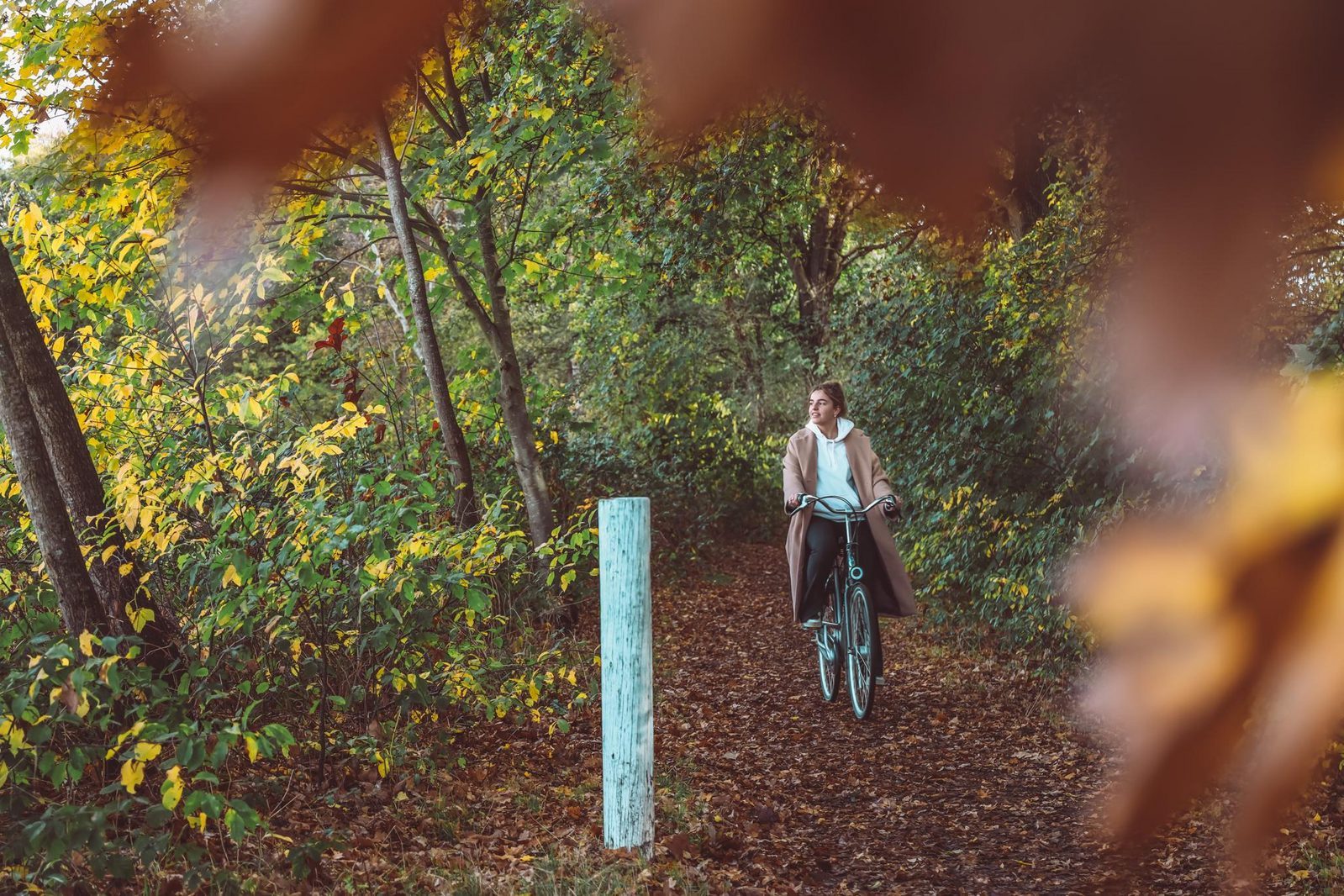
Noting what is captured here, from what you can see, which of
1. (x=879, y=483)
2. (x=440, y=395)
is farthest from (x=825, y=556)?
(x=440, y=395)

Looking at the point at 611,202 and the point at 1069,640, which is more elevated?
the point at 611,202

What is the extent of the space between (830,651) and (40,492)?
351 centimetres

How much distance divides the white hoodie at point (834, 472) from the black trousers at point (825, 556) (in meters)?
0.08

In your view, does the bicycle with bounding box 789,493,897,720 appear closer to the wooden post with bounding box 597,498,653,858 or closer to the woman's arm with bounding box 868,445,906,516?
the woman's arm with bounding box 868,445,906,516

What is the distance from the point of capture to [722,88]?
0.37m

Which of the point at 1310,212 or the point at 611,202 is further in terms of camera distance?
the point at 611,202

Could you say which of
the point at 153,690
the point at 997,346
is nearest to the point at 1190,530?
the point at 153,690

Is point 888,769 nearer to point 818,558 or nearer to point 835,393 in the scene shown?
point 818,558

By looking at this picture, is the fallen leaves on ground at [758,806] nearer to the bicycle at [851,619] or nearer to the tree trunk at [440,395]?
the bicycle at [851,619]

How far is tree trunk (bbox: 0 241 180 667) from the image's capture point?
3090 mm

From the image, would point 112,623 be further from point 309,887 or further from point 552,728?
point 552,728

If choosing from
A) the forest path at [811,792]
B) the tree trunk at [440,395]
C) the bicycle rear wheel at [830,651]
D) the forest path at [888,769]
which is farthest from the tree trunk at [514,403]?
the bicycle rear wheel at [830,651]

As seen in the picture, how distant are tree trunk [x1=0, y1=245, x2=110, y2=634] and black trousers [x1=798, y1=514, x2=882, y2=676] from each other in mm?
3015

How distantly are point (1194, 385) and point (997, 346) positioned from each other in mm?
5524
